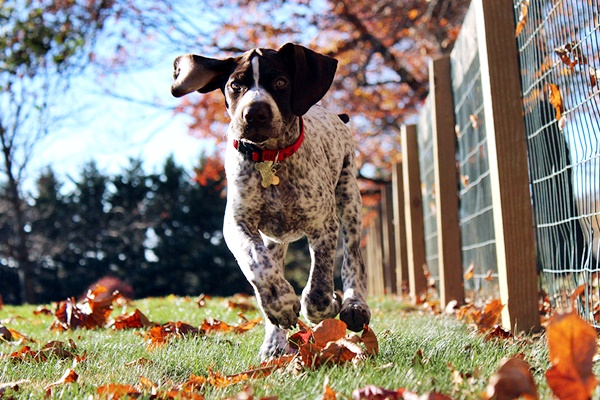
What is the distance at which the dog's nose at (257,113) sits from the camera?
3.04m

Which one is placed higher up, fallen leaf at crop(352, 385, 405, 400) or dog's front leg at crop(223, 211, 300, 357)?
dog's front leg at crop(223, 211, 300, 357)

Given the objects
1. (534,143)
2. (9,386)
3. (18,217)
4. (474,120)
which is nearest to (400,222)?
(474,120)

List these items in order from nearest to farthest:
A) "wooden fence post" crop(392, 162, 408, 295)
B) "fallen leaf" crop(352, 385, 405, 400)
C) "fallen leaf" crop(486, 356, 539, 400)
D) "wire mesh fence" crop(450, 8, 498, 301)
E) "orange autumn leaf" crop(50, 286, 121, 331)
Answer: "fallen leaf" crop(486, 356, 539, 400), "fallen leaf" crop(352, 385, 405, 400), "orange autumn leaf" crop(50, 286, 121, 331), "wire mesh fence" crop(450, 8, 498, 301), "wooden fence post" crop(392, 162, 408, 295)

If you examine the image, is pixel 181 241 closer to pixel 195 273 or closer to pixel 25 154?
pixel 195 273

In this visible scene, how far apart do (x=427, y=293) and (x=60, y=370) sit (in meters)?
5.51

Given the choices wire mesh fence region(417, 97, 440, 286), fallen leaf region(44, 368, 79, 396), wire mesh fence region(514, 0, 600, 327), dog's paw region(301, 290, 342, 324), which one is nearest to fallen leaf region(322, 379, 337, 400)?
fallen leaf region(44, 368, 79, 396)

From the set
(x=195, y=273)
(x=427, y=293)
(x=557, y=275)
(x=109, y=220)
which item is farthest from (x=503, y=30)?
(x=109, y=220)

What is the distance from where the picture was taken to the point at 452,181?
Result: 599 cm

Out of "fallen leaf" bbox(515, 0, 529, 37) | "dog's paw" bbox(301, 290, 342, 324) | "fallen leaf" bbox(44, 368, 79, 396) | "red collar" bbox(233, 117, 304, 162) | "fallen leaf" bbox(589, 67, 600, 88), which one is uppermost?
"fallen leaf" bbox(515, 0, 529, 37)

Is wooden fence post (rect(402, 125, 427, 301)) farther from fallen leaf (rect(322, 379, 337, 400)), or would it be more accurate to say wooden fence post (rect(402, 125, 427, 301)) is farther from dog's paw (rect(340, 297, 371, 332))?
fallen leaf (rect(322, 379, 337, 400))

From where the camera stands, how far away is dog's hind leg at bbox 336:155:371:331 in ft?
11.0

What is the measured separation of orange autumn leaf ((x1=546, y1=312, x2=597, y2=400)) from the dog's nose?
5.59 ft

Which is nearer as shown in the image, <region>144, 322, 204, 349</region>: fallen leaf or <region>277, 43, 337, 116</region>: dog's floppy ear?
<region>277, 43, 337, 116</region>: dog's floppy ear

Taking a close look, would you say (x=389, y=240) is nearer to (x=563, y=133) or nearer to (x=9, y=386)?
(x=563, y=133)
